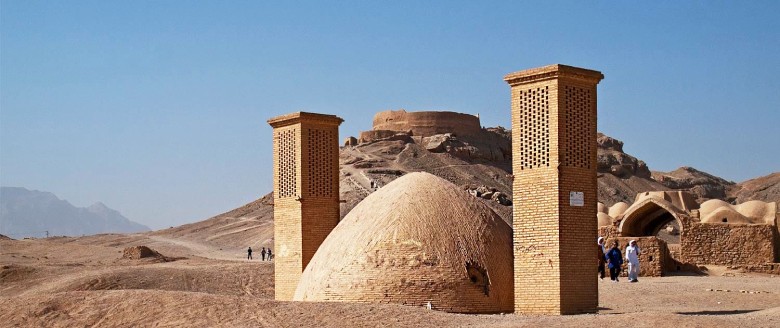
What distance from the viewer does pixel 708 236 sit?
991 inches

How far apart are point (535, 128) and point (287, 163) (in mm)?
5303

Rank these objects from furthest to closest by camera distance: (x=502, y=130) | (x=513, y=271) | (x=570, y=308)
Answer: (x=502, y=130), (x=513, y=271), (x=570, y=308)

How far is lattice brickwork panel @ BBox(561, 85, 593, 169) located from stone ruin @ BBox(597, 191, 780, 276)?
10627 millimetres

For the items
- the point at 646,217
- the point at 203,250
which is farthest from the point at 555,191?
the point at 203,250

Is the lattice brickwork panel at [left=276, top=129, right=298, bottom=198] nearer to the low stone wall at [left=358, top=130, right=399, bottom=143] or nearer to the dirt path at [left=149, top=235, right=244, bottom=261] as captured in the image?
the dirt path at [left=149, top=235, right=244, bottom=261]

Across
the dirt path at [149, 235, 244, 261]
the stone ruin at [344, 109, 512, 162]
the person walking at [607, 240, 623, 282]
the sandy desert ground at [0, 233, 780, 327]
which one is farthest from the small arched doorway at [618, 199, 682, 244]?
the stone ruin at [344, 109, 512, 162]

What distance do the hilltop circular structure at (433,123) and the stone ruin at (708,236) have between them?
3548 centimetres

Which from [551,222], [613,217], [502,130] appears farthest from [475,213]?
[502,130]

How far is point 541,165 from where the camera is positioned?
517 inches

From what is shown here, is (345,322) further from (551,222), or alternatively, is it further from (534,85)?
(534,85)

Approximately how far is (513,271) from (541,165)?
1.76 meters

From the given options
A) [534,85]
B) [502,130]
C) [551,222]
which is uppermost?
[502,130]

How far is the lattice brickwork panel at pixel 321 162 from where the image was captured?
655 inches

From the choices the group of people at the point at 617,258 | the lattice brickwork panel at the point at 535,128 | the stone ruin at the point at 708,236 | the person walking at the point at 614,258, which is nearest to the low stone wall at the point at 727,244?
the stone ruin at the point at 708,236
